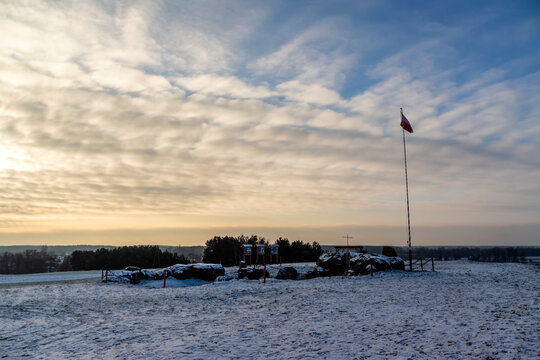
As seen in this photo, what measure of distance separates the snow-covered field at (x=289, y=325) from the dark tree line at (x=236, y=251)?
41469 millimetres

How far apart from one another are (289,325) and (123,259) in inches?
2315

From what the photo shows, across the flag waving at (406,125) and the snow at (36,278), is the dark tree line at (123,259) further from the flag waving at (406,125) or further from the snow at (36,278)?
the flag waving at (406,125)

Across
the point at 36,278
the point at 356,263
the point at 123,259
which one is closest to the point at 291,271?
the point at 356,263

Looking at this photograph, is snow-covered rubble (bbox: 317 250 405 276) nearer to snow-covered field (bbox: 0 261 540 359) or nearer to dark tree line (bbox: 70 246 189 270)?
snow-covered field (bbox: 0 261 540 359)

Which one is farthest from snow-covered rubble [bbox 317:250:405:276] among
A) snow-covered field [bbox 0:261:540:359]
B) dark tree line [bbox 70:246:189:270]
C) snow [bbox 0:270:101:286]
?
dark tree line [bbox 70:246:189:270]

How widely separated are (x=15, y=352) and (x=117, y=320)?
4.52 metres

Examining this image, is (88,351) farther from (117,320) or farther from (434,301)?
(434,301)

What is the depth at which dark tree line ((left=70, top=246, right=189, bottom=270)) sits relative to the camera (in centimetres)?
6344

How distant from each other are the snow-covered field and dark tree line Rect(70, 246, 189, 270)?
43.5 meters

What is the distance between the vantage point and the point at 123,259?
64.5 meters

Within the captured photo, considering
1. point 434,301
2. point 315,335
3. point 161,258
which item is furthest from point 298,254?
point 315,335

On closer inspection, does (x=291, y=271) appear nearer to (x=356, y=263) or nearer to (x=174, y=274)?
(x=356, y=263)

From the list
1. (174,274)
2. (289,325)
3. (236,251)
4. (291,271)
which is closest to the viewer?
(289,325)

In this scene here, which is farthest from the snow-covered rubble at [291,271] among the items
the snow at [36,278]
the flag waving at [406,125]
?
the flag waving at [406,125]
